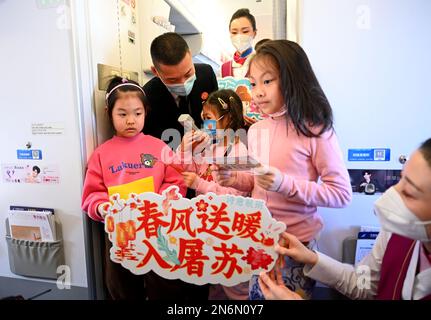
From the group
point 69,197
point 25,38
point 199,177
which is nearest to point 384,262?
point 199,177

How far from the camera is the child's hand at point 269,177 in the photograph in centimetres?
74

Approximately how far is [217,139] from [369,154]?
1.57ft

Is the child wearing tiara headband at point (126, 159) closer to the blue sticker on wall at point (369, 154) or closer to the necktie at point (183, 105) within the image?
the necktie at point (183, 105)

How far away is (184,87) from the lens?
2.82 feet

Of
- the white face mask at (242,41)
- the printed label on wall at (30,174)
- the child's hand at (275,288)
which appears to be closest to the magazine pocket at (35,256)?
the printed label on wall at (30,174)

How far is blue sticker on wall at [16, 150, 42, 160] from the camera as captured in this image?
38.5 inches

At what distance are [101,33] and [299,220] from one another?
0.87 m

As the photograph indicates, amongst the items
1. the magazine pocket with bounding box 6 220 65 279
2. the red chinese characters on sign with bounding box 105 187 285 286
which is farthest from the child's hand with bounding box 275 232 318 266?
the magazine pocket with bounding box 6 220 65 279

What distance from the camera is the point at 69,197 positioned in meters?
0.99

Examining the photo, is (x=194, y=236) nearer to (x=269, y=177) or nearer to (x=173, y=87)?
(x=269, y=177)

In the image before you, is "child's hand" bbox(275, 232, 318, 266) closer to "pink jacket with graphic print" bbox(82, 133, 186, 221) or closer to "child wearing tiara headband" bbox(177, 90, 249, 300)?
"child wearing tiara headband" bbox(177, 90, 249, 300)

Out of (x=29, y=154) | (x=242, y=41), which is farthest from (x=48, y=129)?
(x=242, y=41)

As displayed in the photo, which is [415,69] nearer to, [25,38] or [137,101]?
[137,101]

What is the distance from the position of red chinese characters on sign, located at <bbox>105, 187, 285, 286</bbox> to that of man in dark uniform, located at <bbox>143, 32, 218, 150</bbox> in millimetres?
213
